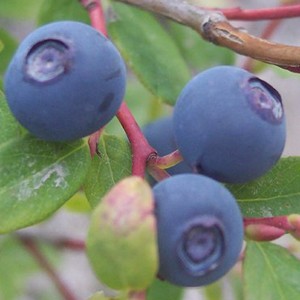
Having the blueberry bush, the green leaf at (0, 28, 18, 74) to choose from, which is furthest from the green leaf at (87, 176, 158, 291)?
the green leaf at (0, 28, 18, 74)

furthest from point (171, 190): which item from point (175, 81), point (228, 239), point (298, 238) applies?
point (175, 81)

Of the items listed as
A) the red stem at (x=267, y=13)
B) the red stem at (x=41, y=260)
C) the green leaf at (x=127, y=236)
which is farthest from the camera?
the red stem at (x=41, y=260)

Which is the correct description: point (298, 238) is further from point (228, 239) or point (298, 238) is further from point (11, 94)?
point (11, 94)

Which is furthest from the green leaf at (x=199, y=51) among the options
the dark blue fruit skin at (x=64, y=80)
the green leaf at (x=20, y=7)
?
the dark blue fruit skin at (x=64, y=80)

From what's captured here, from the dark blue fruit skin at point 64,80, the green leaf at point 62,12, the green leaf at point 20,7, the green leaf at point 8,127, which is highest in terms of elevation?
the dark blue fruit skin at point 64,80

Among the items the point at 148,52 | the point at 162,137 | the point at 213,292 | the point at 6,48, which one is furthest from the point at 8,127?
the point at 213,292

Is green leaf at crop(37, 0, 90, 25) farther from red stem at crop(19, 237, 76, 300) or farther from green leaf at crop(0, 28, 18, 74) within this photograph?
red stem at crop(19, 237, 76, 300)

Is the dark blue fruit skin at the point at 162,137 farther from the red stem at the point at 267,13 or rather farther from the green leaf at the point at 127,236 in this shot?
the green leaf at the point at 127,236
